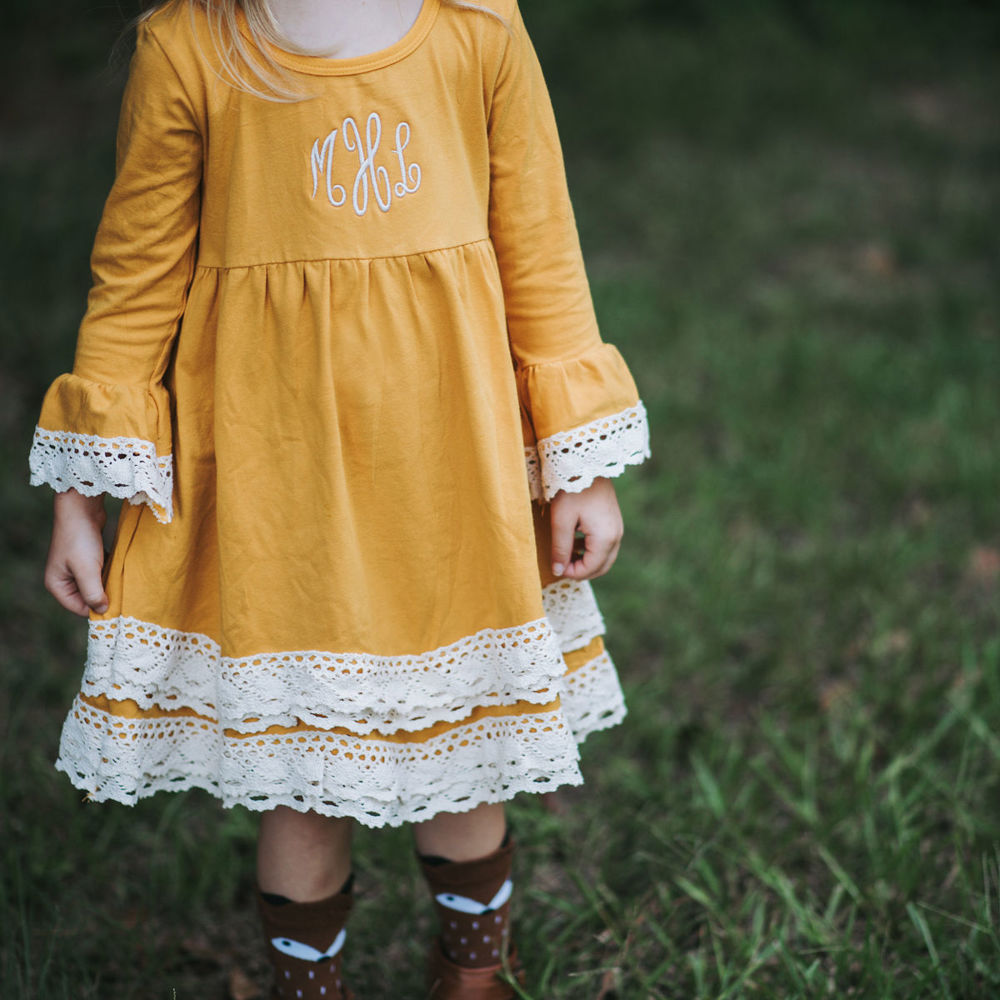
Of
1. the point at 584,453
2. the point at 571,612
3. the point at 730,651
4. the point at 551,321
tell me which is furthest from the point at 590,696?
the point at 730,651

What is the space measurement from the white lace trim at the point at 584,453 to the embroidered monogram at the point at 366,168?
1.05ft

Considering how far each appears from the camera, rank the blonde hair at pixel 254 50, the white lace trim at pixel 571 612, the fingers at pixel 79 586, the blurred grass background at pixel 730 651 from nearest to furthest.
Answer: the blonde hair at pixel 254 50 < the fingers at pixel 79 586 < the white lace trim at pixel 571 612 < the blurred grass background at pixel 730 651

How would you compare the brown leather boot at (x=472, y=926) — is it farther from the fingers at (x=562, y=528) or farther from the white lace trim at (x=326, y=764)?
the fingers at (x=562, y=528)

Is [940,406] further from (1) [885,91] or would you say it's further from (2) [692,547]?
(1) [885,91]

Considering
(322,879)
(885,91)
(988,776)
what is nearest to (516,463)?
(322,879)

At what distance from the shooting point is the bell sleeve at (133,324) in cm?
107

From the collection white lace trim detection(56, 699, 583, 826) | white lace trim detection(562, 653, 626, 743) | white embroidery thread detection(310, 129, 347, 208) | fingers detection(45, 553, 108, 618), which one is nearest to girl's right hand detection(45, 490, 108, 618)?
fingers detection(45, 553, 108, 618)

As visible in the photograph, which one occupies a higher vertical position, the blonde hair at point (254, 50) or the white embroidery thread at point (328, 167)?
the blonde hair at point (254, 50)

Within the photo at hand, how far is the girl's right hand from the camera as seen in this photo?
1144 mm

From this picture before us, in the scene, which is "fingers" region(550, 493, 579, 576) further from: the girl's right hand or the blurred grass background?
the blurred grass background

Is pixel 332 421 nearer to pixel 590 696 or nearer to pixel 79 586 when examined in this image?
pixel 79 586

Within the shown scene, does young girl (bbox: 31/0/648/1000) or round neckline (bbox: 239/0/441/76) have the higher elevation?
round neckline (bbox: 239/0/441/76)

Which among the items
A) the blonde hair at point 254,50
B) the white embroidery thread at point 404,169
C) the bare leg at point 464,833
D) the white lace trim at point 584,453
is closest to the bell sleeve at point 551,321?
the white lace trim at point 584,453

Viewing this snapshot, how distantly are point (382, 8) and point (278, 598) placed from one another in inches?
Result: 25.1
